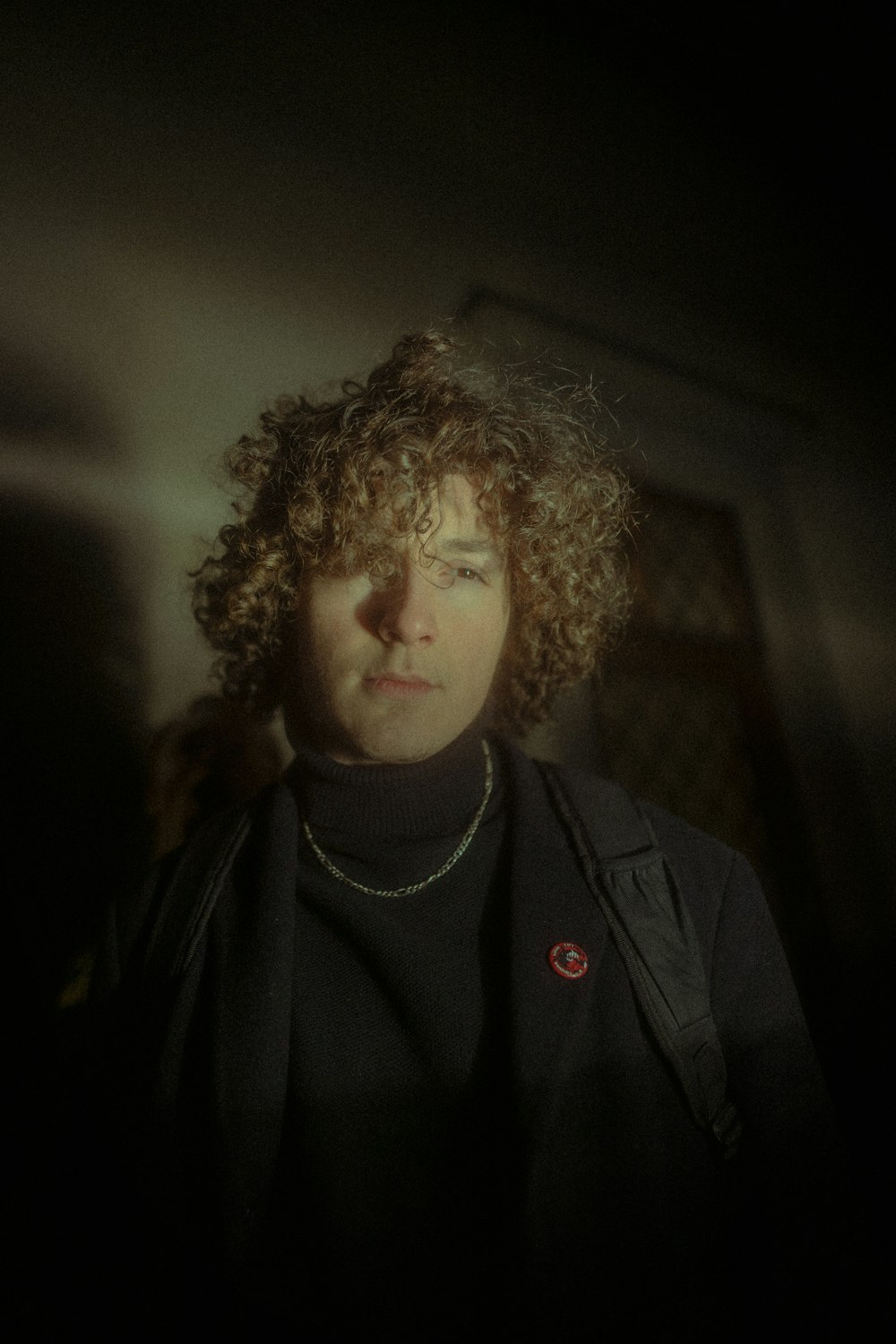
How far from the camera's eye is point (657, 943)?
72 centimetres

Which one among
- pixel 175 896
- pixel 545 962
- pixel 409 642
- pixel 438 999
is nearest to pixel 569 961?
pixel 545 962

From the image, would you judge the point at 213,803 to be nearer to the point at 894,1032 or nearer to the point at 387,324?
the point at 387,324

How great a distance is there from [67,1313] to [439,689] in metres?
0.84

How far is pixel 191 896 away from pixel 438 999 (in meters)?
0.35

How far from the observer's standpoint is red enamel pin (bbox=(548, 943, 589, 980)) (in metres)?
0.70

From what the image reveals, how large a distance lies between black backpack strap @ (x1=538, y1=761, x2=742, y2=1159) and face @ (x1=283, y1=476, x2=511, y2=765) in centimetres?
23

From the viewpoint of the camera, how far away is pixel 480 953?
762mm

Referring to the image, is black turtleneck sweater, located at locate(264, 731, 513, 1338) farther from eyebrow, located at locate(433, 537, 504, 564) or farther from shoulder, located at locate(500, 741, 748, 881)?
eyebrow, located at locate(433, 537, 504, 564)

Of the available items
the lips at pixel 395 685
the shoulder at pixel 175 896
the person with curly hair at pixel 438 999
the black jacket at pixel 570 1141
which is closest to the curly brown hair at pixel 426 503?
the person with curly hair at pixel 438 999

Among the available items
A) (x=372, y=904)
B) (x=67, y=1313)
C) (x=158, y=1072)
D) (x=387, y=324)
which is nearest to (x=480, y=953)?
(x=372, y=904)

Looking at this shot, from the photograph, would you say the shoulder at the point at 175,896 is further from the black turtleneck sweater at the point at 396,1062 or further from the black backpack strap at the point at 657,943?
the black backpack strap at the point at 657,943

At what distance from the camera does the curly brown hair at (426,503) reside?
2.67 ft

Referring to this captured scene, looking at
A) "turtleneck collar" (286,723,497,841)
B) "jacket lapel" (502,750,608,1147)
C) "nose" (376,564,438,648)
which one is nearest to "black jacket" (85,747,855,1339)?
"jacket lapel" (502,750,608,1147)

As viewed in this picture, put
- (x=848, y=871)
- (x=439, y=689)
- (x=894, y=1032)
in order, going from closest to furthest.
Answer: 1. (x=439, y=689)
2. (x=894, y=1032)
3. (x=848, y=871)
